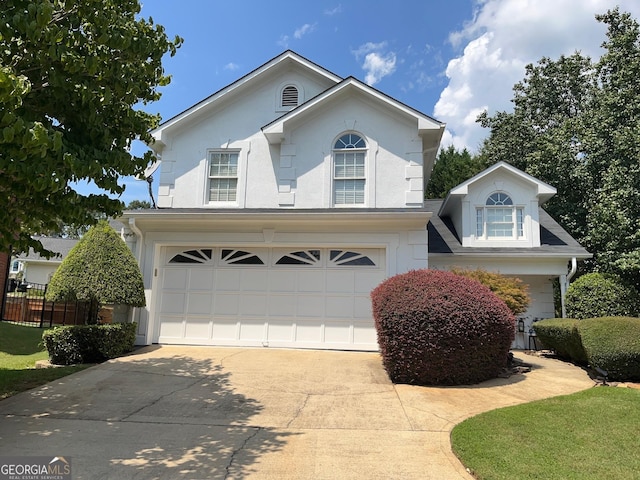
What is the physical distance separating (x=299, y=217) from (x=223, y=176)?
3.05m

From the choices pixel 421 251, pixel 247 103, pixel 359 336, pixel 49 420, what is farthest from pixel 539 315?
pixel 49 420

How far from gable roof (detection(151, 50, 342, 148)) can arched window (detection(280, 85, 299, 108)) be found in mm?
654

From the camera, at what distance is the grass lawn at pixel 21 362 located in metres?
7.52

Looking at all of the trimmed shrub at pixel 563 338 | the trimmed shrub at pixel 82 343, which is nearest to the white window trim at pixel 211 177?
the trimmed shrub at pixel 82 343

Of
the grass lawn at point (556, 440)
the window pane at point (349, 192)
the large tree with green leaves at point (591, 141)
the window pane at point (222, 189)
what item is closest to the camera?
the grass lawn at point (556, 440)

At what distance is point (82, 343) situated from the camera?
9.27m

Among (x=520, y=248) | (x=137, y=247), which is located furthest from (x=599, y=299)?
(x=137, y=247)

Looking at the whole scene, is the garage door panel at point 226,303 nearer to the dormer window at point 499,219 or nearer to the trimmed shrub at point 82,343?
the trimmed shrub at point 82,343

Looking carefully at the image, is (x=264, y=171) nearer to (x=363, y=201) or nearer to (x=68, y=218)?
(x=363, y=201)

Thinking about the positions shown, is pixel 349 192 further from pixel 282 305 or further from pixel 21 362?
pixel 21 362

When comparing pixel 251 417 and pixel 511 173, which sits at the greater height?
pixel 511 173


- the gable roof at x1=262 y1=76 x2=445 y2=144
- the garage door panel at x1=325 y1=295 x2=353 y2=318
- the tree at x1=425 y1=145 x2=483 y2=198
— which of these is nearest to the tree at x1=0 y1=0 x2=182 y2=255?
the gable roof at x1=262 y1=76 x2=445 y2=144

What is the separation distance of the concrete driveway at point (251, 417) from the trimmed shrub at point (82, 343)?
1.82 ft

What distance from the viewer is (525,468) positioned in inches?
167
